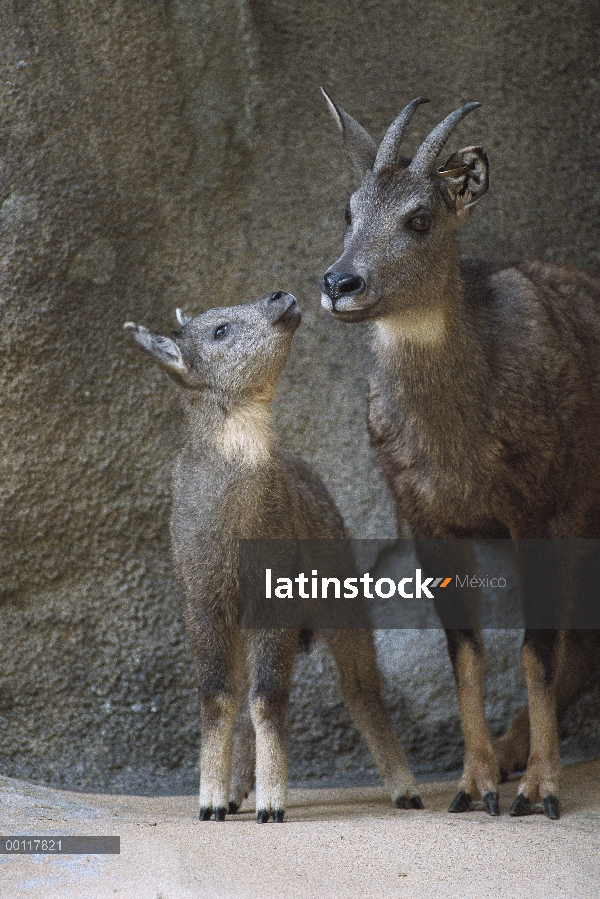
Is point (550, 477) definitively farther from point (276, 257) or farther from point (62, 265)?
point (62, 265)

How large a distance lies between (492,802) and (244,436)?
1.94 m

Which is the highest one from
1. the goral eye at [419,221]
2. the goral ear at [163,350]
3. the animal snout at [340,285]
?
the goral eye at [419,221]

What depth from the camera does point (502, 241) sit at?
6418 mm

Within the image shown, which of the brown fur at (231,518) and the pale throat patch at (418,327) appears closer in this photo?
the brown fur at (231,518)

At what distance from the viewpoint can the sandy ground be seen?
134 inches

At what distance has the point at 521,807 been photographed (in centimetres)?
485

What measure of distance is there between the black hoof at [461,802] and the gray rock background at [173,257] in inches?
46.1

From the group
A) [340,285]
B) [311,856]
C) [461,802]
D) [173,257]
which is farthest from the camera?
[173,257]

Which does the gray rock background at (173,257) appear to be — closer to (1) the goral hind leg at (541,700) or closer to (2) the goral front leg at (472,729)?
(2) the goral front leg at (472,729)

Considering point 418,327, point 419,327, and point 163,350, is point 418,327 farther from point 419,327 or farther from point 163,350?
point 163,350

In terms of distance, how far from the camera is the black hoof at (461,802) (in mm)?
4949

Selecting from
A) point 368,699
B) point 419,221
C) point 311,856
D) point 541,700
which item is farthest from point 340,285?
point 311,856

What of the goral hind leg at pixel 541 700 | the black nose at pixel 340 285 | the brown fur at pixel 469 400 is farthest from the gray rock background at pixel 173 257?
the black nose at pixel 340 285

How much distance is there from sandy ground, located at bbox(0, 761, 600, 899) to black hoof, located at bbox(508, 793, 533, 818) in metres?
0.09
